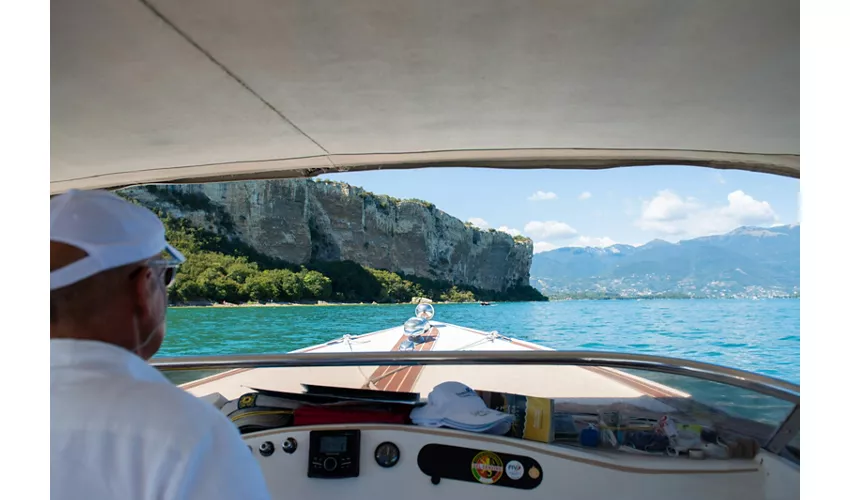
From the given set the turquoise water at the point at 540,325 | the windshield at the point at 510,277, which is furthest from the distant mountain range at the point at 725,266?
the turquoise water at the point at 540,325

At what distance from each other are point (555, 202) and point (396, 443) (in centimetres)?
2472

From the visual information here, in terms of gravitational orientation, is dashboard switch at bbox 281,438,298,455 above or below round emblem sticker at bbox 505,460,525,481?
above

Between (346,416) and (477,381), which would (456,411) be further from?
(477,381)

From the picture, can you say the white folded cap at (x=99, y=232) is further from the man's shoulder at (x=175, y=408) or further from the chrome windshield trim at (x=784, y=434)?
the chrome windshield trim at (x=784, y=434)

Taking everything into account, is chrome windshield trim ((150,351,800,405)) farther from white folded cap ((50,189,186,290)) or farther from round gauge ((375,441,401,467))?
white folded cap ((50,189,186,290))

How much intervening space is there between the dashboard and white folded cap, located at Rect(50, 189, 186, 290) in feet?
3.13

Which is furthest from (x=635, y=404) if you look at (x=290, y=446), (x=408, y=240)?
(x=408, y=240)

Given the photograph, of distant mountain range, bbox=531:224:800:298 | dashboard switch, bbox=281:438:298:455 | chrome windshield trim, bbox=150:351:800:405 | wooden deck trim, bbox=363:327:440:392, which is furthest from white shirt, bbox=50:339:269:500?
wooden deck trim, bbox=363:327:440:392

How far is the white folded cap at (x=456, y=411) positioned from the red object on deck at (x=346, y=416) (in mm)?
46

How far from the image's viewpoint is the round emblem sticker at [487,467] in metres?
1.29

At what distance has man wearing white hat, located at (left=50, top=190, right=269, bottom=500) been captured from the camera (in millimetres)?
447

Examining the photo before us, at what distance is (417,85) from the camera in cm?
123

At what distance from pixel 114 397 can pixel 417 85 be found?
96 centimetres
